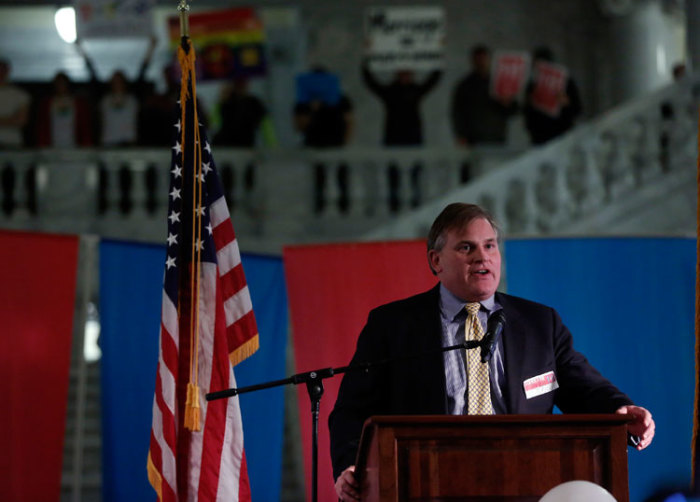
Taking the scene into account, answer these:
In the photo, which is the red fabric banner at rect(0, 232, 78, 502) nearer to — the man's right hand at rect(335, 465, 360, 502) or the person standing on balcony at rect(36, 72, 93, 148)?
the man's right hand at rect(335, 465, 360, 502)

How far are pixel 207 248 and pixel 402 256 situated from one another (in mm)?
1548

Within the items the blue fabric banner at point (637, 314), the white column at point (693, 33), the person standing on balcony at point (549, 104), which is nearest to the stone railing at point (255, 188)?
the person standing on balcony at point (549, 104)

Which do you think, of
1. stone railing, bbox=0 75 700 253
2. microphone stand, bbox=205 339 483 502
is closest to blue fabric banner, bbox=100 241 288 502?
microphone stand, bbox=205 339 483 502

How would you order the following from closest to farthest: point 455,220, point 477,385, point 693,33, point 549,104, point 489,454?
1. point 489,454
2. point 477,385
3. point 455,220
4. point 549,104
5. point 693,33

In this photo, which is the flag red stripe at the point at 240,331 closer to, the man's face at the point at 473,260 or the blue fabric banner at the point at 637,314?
the man's face at the point at 473,260

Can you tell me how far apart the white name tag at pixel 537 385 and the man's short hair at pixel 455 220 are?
480 mm

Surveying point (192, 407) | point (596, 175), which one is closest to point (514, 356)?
point (192, 407)

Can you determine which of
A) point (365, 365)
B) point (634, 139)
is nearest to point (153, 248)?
point (365, 365)

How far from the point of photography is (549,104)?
1024cm

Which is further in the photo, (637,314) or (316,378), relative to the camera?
(637,314)

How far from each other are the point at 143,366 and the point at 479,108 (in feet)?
18.3

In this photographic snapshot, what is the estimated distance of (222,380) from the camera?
192 inches

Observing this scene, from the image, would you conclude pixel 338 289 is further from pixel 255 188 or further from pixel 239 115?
pixel 255 188

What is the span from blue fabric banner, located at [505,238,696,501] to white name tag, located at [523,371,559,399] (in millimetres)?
2269
